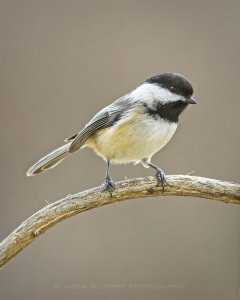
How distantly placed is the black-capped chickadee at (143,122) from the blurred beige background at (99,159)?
0.92 meters

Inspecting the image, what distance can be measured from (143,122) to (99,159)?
108 cm

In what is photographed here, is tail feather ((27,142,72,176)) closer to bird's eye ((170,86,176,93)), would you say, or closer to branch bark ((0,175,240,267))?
branch bark ((0,175,240,267))

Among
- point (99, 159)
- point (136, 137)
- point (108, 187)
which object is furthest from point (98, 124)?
point (99, 159)

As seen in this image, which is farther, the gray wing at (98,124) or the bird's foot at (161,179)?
the gray wing at (98,124)

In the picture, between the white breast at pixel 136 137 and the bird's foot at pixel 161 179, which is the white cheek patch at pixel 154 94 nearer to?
the white breast at pixel 136 137

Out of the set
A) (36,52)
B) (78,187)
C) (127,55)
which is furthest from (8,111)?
(127,55)

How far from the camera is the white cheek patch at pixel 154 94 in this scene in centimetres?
185

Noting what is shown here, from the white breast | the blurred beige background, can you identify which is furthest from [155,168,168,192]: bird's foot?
the blurred beige background

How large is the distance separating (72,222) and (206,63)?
1.30 m

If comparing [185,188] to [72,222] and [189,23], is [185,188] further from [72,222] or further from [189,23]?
[189,23]

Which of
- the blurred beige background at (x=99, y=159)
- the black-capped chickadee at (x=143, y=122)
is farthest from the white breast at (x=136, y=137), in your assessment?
the blurred beige background at (x=99, y=159)

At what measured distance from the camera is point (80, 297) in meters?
2.82

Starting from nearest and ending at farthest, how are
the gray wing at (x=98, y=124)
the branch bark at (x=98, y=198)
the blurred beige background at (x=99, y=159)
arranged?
the branch bark at (x=98, y=198), the gray wing at (x=98, y=124), the blurred beige background at (x=99, y=159)

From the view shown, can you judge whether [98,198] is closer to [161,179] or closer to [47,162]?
[161,179]
